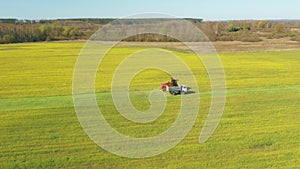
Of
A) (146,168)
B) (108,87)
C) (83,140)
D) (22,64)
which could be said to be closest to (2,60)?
(22,64)

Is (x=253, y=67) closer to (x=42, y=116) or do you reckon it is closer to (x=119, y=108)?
(x=119, y=108)

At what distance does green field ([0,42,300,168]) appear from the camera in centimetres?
976

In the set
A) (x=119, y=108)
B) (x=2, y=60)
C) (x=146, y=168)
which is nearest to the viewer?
(x=146, y=168)

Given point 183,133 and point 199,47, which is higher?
point 199,47

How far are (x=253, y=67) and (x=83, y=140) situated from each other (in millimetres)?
21769

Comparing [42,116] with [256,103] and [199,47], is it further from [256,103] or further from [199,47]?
[199,47]

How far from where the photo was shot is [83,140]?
1138 centimetres

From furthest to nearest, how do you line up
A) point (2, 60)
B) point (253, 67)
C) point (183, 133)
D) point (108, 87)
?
point (2, 60) → point (253, 67) → point (108, 87) → point (183, 133)

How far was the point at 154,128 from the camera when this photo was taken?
12727 millimetres

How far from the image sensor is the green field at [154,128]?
384 inches

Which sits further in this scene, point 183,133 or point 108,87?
point 108,87

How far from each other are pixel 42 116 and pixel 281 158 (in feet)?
30.4

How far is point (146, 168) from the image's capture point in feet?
30.5

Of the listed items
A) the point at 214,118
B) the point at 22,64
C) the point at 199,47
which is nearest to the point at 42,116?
the point at 214,118
